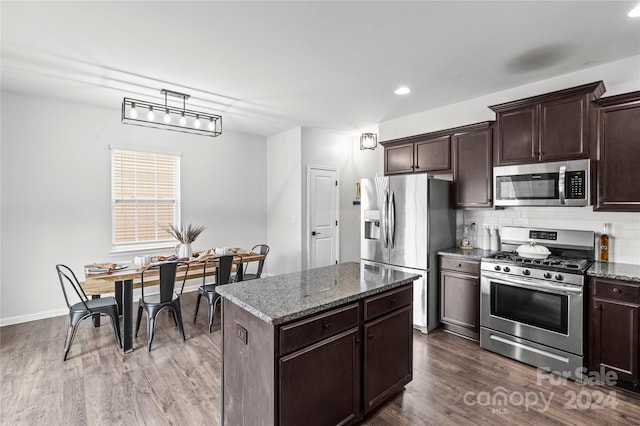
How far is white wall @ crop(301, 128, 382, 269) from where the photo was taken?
557cm

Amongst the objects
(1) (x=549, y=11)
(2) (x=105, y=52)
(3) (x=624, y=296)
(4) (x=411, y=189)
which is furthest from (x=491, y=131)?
(2) (x=105, y=52)

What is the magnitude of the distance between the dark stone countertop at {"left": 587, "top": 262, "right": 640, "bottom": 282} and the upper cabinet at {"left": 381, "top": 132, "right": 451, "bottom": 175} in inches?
69.3

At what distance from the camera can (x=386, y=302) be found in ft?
7.39

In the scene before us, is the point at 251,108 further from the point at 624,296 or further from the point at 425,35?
the point at 624,296

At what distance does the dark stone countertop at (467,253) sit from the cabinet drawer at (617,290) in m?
0.95

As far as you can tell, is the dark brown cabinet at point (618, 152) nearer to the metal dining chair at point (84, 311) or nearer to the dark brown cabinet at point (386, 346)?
the dark brown cabinet at point (386, 346)

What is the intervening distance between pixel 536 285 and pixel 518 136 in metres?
1.49

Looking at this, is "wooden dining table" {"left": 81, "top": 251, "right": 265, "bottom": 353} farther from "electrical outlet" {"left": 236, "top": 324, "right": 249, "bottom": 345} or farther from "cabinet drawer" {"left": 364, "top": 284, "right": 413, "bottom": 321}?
"cabinet drawer" {"left": 364, "top": 284, "right": 413, "bottom": 321}

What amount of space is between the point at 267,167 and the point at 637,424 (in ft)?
18.8

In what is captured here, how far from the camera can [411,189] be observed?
3.75 meters

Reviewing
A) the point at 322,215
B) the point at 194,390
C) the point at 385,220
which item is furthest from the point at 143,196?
the point at 385,220

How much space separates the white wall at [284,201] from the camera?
5566 mm

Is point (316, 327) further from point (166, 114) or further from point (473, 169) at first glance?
point (166, 114)

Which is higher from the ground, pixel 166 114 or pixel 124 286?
pixel 166 114
